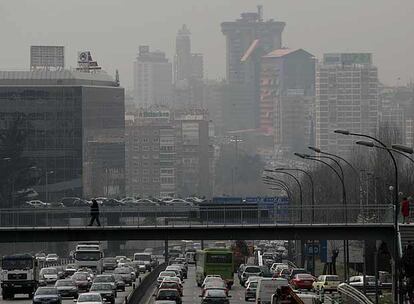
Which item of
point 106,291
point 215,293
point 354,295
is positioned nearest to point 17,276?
point 106,291

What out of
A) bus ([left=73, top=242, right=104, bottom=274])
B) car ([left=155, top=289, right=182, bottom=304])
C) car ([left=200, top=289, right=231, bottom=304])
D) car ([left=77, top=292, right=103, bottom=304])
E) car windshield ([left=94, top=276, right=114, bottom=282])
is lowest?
bus ([left=73, top=242, right=104, bottom=274])

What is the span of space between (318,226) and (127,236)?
369 inches

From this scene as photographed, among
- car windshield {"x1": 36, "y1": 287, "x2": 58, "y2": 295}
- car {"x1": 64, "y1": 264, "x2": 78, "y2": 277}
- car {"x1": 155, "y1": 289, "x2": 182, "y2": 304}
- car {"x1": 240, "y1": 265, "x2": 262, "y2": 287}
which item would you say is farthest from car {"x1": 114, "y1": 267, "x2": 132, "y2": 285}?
car windshield {"x1": 36, "y1": 287, "x2": 58, "y2": 295}

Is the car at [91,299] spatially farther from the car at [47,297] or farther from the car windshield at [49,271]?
the car windshield at [49,271]

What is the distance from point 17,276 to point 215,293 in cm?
1831

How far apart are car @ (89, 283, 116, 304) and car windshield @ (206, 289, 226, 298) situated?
4.96 metres

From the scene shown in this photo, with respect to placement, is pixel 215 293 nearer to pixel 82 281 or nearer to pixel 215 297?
pixel 215 297

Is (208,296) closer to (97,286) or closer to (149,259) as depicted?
(97,286)

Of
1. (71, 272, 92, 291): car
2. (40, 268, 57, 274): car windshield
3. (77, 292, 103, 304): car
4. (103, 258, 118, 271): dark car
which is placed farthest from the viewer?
(103, 258, 118, 271): dark car

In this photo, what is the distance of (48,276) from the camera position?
112000mm

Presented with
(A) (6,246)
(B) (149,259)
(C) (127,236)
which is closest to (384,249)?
(C) (127,236)

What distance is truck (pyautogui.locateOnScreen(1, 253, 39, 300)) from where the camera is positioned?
314ft

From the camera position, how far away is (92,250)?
12875 cm

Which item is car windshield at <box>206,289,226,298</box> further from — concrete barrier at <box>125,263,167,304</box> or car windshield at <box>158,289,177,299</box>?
concrete barrier at <box>125,263,167,304</box>
